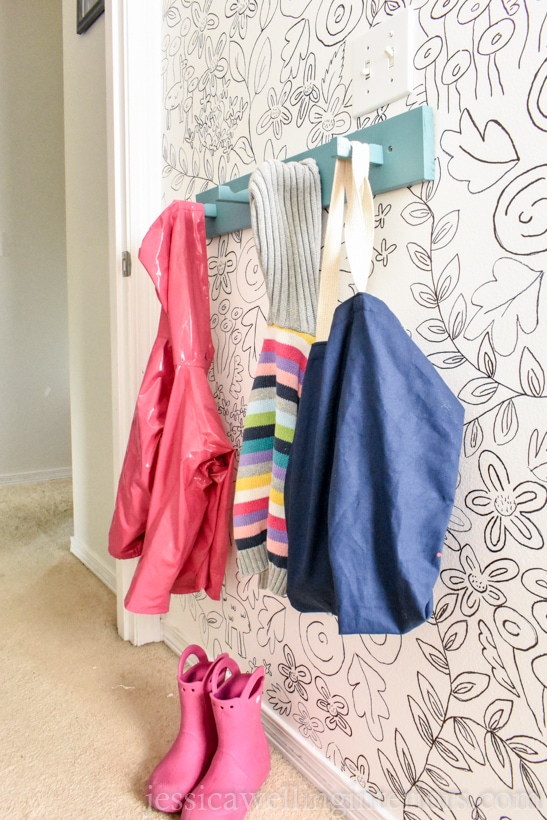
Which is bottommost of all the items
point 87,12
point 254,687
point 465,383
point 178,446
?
point 254,687

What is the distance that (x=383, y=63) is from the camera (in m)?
0.76

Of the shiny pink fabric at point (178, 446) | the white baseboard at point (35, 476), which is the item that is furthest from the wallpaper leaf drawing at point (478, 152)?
the white baseboard at point (35, 476)

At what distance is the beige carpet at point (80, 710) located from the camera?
909 mm

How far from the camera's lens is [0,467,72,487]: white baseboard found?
A: 2.81 metres

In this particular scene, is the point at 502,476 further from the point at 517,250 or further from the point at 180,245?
the point at 180,245

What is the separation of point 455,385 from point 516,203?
0.20 meters

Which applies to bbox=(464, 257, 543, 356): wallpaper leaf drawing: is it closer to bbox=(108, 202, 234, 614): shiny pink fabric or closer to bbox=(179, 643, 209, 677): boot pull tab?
bbox=(108, 202, 234, 614): shiny pink fabric

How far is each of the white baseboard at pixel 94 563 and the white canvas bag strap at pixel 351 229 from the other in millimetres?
1182

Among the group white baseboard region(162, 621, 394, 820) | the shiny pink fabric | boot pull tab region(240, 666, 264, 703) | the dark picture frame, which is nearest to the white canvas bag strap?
the shiny pink fabric

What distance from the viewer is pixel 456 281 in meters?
0.69

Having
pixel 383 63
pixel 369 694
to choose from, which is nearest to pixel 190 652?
pixel 369 694

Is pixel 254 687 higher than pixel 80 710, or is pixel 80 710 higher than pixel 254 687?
pixel 254 687

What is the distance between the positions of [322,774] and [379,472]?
0.57m

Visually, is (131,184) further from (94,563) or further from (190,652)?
(94,563)
